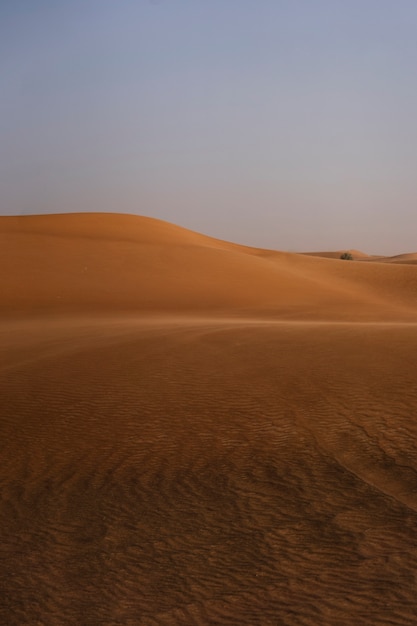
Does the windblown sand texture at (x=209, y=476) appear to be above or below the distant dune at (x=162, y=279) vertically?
below

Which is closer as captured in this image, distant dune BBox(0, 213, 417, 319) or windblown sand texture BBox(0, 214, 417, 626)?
windblown sand texture BBox(0, 214, 417, 626)

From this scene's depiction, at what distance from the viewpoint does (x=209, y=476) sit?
750 centimetres

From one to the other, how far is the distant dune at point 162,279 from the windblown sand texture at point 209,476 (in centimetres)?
978

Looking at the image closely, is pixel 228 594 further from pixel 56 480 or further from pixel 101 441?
pixel 101 441

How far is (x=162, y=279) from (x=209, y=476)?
24853 millimetres

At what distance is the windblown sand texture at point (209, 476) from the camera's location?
502cm

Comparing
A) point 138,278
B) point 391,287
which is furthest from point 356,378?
point 391,287

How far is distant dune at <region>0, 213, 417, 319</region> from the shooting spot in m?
27.2

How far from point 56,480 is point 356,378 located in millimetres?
4810

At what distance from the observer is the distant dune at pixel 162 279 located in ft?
89.4

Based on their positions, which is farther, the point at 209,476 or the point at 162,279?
the point at 162,279

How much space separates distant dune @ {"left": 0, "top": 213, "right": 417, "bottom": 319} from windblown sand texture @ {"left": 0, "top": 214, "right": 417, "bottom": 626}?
9.78 m

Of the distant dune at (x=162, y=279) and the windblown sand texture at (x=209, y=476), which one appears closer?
the windblown sand texture at (x=209, y=476)

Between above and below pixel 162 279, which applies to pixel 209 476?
below
